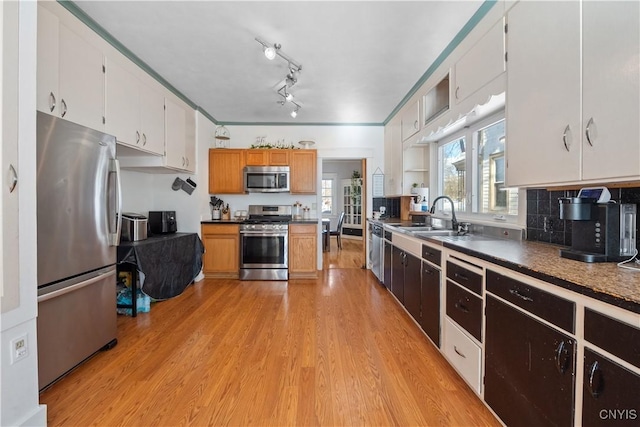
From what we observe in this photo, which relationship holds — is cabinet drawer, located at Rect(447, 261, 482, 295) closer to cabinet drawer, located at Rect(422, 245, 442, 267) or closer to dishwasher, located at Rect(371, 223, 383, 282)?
cabinet drawer, located at Rect(422, 245, 442, 267)

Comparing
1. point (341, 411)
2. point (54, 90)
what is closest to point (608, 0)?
point (341, 411)

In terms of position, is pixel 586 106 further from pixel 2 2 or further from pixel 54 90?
pixel 54 90

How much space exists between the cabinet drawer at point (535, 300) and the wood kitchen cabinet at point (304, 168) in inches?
134

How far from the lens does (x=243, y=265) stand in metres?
4.25

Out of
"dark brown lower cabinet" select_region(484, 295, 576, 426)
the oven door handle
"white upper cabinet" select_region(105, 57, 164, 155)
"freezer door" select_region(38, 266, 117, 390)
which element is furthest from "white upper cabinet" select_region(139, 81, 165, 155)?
"dark brown lower cabinet" select_region(484, 295, 576, 426)

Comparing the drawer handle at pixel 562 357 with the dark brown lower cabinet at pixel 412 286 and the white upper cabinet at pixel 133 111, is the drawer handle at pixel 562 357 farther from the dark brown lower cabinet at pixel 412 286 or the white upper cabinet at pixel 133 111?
the white upper cabinet at pixel 133 111

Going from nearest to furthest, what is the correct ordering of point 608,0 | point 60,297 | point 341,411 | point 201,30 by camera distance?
point 608,0 → point 341,411 → point 60,297 → point 201,30

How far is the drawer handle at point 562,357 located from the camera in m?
1.02

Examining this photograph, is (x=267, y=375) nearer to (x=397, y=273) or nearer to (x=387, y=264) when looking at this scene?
(x=397, y=273)

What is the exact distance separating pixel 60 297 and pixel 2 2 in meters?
1.54

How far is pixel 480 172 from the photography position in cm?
277

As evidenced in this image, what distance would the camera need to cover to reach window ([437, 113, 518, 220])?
2426 mm

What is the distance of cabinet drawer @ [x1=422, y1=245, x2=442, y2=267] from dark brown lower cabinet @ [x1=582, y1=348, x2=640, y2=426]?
3.75ft

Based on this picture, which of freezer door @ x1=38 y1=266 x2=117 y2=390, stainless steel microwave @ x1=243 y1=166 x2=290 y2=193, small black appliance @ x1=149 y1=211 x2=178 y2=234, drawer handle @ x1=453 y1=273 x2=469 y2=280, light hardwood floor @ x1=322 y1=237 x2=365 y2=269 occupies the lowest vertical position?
light hardwood floor @ x1=322 y1=237 x2=365 y2=269
